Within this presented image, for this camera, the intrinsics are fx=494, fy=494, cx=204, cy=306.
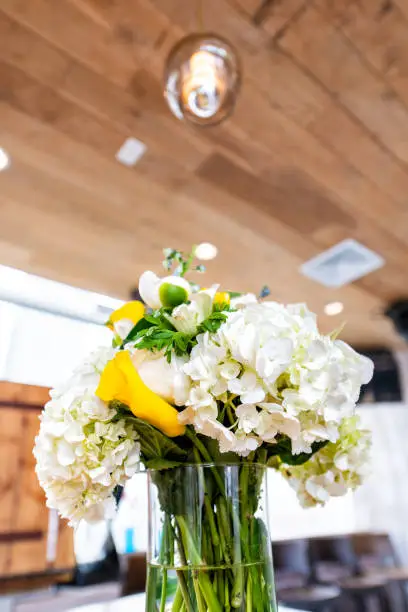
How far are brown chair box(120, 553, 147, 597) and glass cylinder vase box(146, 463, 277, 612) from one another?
148 centimetres

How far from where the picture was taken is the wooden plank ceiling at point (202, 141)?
4.82ft

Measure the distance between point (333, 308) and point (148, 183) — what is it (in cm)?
187

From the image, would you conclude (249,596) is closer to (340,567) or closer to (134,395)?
(134,395)

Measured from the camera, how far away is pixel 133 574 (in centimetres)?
195

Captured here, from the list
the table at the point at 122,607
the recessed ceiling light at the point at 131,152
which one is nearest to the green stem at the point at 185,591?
the table at the point at 122,607

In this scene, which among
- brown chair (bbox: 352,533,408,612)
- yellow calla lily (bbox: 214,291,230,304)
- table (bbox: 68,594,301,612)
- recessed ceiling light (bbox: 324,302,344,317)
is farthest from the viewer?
brown chair (bbox: 352,533,408,612)

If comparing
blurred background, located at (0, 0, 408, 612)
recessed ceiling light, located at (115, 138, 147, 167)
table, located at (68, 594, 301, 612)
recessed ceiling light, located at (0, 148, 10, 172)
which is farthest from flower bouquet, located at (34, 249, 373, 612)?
recessed ceiling light, located at (0, 148, 10, 172)

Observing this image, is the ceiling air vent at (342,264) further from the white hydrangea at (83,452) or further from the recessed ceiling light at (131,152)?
the white hydrangea at (83,452)

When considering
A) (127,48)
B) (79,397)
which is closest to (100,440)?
(79,397)

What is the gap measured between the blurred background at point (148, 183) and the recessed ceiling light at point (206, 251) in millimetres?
48

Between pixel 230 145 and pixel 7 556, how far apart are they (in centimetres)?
167

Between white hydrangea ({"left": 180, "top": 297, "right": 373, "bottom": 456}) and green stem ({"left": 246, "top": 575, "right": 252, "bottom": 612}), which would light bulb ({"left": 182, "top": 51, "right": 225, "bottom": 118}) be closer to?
white hydrangea ({"left": 180, "top": 297, "right": 373, "bottom": 456})

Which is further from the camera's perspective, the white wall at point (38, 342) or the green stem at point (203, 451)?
the white wall at point (38, 342)

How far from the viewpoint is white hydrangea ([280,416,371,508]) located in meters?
0.67
